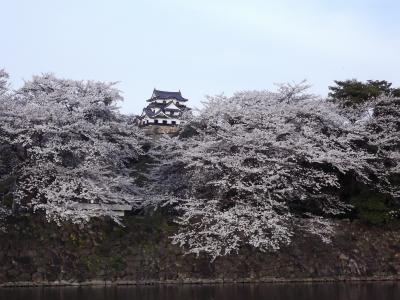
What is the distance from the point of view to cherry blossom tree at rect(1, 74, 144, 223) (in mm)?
18375

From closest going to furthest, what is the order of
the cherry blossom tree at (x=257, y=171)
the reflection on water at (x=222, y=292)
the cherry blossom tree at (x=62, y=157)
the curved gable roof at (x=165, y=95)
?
the reflection on water at (x=222, y=292), the cherry blossom tree at (x=62, y=157), the cherry blossom tree at (x=257, y=171), the curved gable roof at (x=165, y=95)

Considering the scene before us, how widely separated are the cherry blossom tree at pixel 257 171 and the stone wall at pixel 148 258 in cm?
54

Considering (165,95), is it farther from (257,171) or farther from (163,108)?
(257,171)

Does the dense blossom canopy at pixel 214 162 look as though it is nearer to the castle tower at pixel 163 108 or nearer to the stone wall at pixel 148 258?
the stone wall at pixel 148 258

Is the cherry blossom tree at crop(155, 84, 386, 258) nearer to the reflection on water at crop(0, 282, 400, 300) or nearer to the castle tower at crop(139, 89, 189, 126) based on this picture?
the reflection on water at crop(0, 282, 400, 300)

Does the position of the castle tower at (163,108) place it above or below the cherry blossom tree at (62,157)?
above

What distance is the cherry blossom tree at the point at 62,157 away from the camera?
60.3 ft

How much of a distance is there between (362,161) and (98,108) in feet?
34.9

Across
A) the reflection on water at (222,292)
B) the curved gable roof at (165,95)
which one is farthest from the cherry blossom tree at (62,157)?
the curved gable roof at (165,95)

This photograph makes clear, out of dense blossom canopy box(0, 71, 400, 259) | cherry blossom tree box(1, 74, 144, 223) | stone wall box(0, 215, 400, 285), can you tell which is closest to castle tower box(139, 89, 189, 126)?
dense blossom canopy box(0, 71, 400, 259)

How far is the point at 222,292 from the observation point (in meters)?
15.8

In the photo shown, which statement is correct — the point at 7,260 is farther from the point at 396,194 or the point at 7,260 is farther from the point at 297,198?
the point at 396,194

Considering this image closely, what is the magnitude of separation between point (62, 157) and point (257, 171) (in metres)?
7.14

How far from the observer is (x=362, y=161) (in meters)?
20.6
